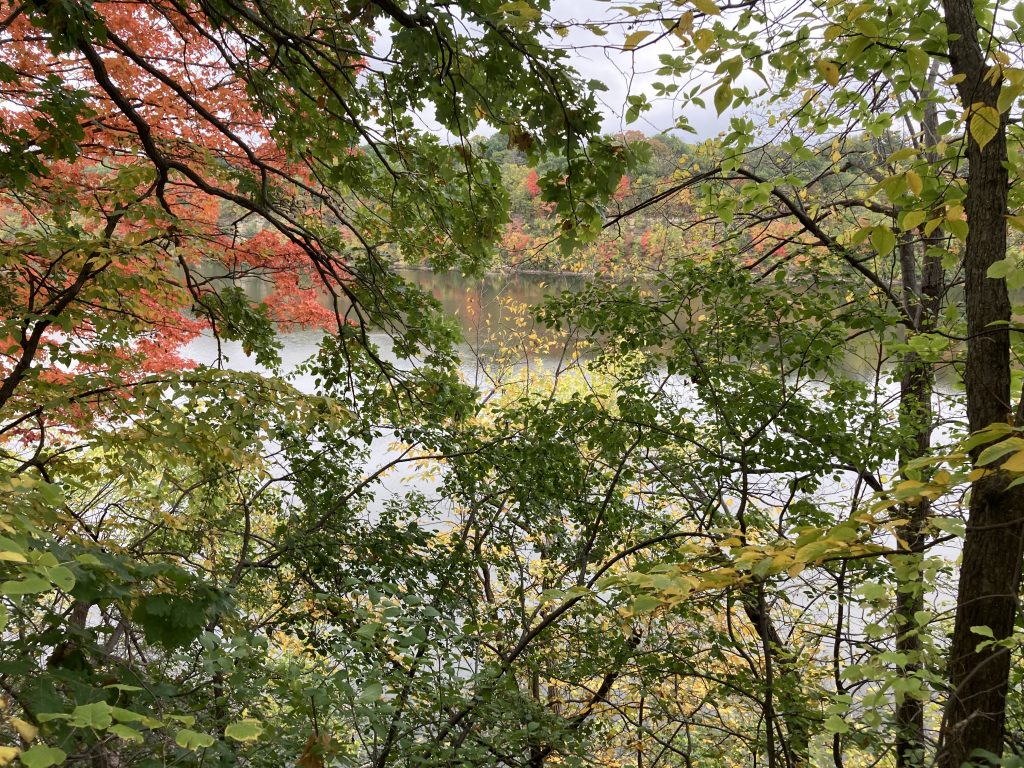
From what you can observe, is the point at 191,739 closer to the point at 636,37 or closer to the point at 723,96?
the point at 636,37

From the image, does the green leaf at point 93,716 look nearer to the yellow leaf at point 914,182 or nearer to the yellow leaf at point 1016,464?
the yellow leaf at point 1016,464

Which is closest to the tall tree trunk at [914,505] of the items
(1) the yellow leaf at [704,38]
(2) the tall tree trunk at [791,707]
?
(2) the tall tree trunk at [791,707]

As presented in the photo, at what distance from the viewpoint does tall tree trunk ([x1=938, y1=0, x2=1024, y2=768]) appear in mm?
1994

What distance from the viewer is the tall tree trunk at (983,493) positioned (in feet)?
6.54

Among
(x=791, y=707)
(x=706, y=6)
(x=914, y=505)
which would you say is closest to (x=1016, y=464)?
(x=706, y=6)

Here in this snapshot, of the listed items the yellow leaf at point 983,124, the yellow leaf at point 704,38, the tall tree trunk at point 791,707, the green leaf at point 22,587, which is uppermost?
the yellow leaf at point 704,38

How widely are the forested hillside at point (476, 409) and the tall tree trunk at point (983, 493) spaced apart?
0.4 inches

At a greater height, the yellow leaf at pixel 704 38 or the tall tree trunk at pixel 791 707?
the yellow leaf at pixel 704 38

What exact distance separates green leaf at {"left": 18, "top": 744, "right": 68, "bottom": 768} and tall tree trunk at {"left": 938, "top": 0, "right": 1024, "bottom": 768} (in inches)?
86.8

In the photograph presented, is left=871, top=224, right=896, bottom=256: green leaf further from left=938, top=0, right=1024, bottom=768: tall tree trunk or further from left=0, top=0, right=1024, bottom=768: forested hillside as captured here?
left=938, top=0, right=1024, bottom=768: tall tree trunk

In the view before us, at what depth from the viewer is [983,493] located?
1988 millimetres

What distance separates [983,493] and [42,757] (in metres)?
2.45

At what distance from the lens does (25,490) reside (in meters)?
1.75

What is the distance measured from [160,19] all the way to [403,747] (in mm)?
6705
